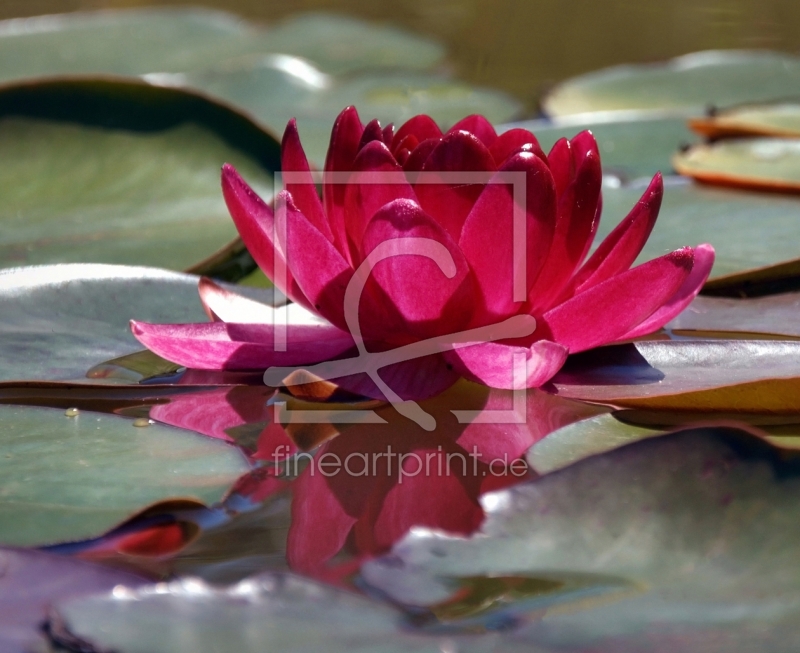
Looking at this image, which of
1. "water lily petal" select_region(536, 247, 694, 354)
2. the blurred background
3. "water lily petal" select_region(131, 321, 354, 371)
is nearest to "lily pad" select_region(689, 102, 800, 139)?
the blurred background

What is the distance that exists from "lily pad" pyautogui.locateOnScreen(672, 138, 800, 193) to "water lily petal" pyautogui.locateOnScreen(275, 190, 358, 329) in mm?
913

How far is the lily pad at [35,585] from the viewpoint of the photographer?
0.61m

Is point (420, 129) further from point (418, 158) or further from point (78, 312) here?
point (78, 312)

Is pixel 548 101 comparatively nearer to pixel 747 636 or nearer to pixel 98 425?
pixel 98 425

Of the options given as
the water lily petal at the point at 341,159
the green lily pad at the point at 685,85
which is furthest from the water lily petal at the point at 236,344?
the green lily pad at the point at 685,85

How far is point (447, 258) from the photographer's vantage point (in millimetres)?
888

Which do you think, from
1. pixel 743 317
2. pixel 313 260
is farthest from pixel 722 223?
pixel 313 260

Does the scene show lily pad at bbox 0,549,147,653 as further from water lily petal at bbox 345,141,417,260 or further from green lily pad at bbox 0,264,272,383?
water lily petal at bbox 345,141,417,260

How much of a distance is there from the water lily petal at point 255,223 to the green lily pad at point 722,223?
0.53m

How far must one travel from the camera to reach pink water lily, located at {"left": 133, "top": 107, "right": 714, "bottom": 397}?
35.5 inches

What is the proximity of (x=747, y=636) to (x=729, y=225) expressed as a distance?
37.0 inches

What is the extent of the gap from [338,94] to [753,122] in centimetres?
108

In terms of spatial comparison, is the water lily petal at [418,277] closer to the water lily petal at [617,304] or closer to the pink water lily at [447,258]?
the pink water lily at [447,258]

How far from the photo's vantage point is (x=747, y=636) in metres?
0.58
